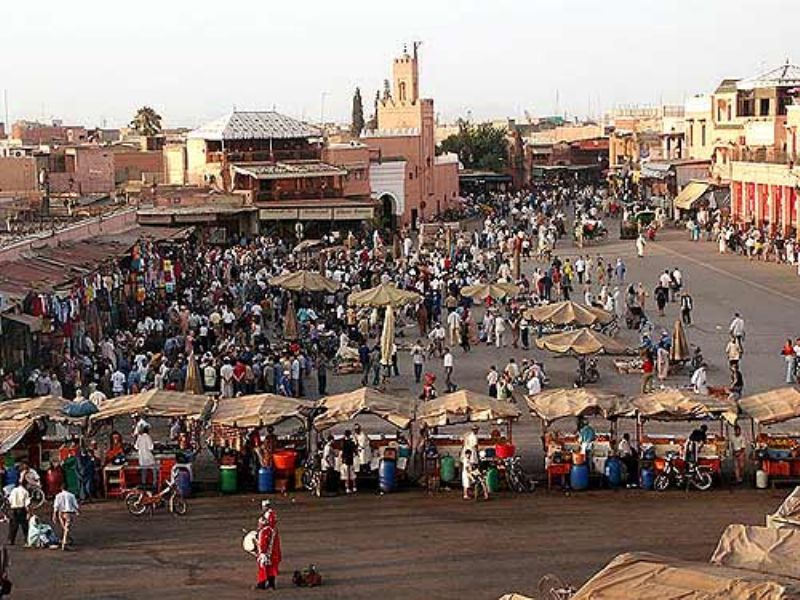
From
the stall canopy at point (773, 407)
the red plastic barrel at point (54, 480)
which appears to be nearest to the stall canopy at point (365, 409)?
the red plastic barrel at point (54, 480)

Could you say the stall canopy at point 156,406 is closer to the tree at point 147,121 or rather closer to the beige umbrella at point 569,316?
the beige umbrella at point 569,316

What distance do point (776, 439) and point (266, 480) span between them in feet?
22.4

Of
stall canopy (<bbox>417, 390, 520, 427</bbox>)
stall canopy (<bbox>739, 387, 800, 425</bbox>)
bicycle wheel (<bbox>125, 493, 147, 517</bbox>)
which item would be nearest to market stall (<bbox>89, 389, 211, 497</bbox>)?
bicycle wheel (<bbox>125, 493, 147, 517</bbox>)

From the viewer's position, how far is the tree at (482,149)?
98.8 meters

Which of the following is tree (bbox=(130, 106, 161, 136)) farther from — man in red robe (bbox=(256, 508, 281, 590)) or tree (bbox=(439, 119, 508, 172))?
man in red robe (bbox=(256, 508, 281, 590))

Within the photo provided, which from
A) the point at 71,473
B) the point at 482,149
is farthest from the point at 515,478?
the point at 482,149

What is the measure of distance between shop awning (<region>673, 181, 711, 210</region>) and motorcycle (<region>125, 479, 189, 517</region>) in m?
51.5

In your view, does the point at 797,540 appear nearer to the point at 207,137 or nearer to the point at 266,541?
the point at 266,541

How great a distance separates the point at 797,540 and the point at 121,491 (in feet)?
32.4

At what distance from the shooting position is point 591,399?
1847cm

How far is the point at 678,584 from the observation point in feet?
29.0

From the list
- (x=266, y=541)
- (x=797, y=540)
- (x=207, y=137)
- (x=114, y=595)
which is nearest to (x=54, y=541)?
(x=114, y=595)

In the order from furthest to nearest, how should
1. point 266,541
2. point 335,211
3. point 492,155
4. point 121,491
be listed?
point 492,155 < point 335,211 < point 121,491 < point 266,541

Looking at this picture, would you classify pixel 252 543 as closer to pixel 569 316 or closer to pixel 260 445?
pixel 260 445
